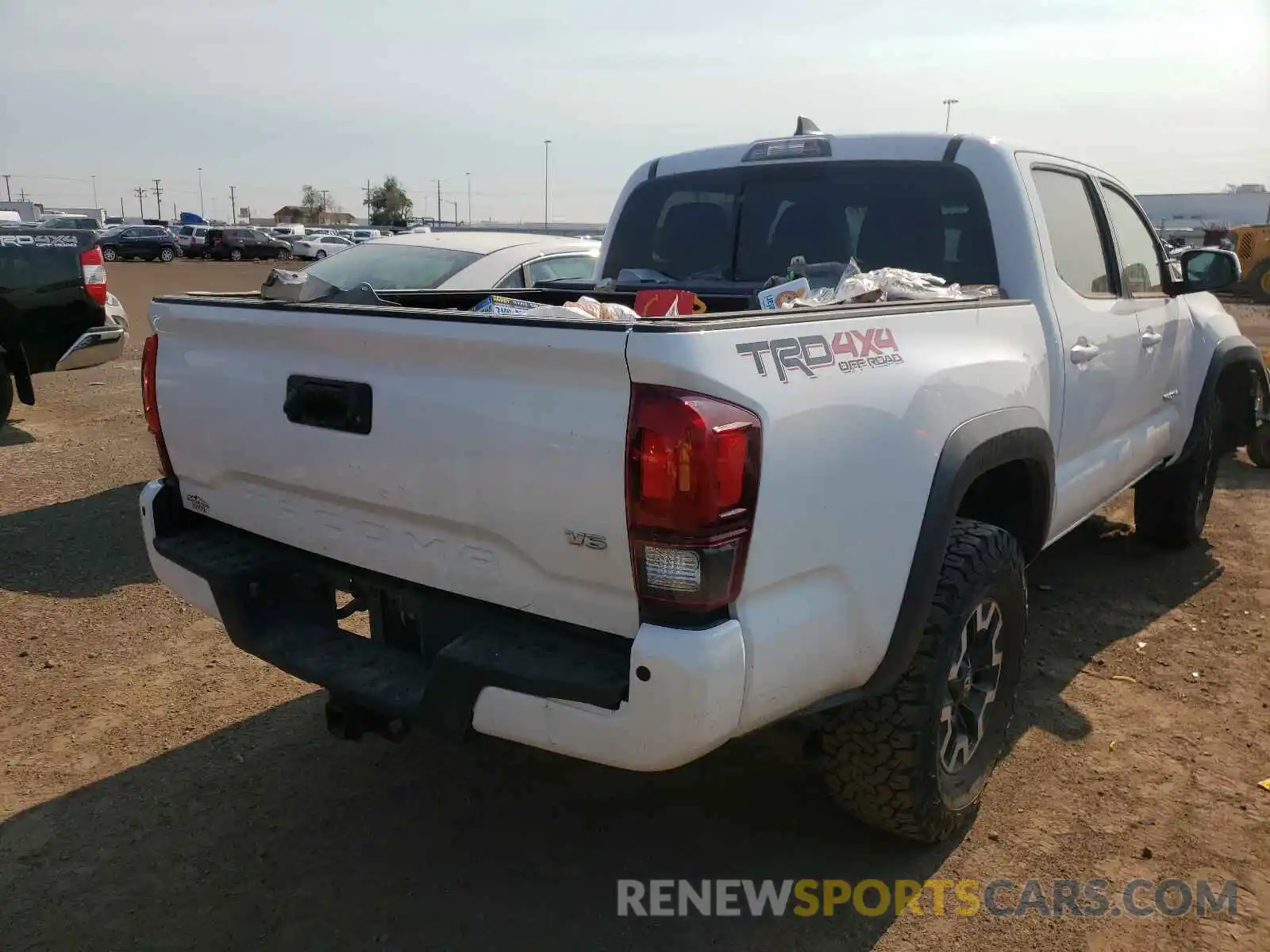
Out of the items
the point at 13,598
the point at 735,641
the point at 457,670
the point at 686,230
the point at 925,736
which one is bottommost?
the point at 13,598

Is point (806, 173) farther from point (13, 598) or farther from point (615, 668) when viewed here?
point (13, 598)

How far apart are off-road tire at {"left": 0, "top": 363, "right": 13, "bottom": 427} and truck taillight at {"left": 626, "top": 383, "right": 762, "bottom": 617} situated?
7.81m

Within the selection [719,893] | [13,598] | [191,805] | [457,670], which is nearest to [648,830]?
[719,893]

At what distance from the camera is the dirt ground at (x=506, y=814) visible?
2689 mm

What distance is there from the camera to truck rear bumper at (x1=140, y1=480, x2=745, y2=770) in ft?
6.87

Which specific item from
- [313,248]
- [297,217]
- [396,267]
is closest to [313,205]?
[297,217]

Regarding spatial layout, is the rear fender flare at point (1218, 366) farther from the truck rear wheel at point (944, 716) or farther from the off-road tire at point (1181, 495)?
the truck rear wheel at point (944, 716)

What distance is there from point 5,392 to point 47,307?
751 millimetres

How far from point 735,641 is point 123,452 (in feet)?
22.8

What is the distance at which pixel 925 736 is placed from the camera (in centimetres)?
271

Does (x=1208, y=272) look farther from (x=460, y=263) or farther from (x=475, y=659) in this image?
(x=460, y=263)

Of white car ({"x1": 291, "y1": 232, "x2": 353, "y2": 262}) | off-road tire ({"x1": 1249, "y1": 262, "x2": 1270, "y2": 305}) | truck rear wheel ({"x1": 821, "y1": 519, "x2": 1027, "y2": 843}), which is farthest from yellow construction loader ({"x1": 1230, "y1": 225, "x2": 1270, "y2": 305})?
white car ({"x1": 291, "y1": 232, "x2": 353, "y2": 262})

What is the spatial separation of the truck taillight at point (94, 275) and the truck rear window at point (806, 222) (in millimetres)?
5486

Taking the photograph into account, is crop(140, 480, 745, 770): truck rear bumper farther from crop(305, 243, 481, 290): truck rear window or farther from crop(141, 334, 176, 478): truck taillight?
crop(305, 243, 481, 290): truck rear window
